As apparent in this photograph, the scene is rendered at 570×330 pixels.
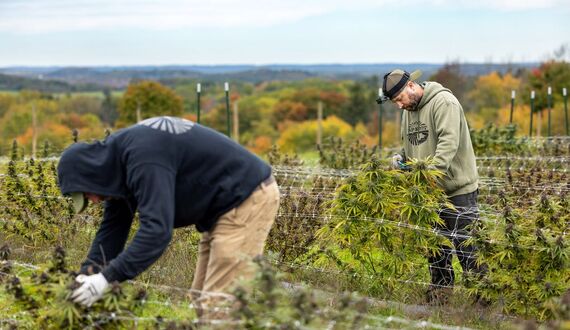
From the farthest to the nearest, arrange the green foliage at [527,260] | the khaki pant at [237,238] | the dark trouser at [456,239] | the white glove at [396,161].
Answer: the white glove at [396,161] → the dark trouser at [456,239] → the green foliage at [527,260] → the khaki pant at [237,238]

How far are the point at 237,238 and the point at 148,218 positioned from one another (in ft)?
2.04

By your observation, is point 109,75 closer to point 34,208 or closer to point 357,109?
point 357,109

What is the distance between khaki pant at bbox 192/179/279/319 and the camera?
4113 millimetres

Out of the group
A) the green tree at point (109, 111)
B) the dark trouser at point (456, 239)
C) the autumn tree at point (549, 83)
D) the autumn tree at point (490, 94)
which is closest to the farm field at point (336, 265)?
the dark trouser at point (456, 239)

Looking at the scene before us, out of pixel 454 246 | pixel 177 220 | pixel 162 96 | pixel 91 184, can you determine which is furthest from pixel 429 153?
pixel 162 96

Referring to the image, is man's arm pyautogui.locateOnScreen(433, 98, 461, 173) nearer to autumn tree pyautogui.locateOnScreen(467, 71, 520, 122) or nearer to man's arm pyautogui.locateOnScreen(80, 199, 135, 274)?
man's arm pyautogui.locateOnScreen(80, 199, 135, 274)

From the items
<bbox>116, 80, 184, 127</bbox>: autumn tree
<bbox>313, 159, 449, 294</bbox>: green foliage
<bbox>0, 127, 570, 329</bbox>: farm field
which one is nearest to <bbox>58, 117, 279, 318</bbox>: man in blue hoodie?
<bbox>0, 127, 570, 329</bbox>: farm field

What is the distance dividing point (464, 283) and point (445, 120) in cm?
121

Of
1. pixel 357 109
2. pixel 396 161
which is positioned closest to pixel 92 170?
pixel 396 161

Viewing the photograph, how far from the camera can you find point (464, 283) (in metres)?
5.75

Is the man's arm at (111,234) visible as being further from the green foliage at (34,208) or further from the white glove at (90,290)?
the green foliage at (34,208)

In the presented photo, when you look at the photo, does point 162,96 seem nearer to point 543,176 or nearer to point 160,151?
point 543,176

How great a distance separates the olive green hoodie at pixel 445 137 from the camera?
582cm

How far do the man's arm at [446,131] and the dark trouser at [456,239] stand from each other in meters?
0.37
